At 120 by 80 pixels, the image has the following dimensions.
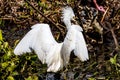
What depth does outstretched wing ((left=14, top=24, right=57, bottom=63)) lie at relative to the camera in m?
5.02

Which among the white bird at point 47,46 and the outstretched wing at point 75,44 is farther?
the white bird at point 47,46

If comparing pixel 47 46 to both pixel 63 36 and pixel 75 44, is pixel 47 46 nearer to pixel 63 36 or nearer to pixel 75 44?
pixel 75 44

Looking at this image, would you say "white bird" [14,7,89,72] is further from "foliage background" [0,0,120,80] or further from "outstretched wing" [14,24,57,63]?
"foliage background" [0,0,120,80]

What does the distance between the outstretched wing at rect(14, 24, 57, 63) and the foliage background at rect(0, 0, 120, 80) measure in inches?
6.1

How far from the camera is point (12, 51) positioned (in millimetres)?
4949

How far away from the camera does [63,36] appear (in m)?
6.55

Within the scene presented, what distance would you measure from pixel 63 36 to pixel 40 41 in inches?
58.9

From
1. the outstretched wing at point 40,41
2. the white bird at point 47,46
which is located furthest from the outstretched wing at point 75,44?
the outstretched wing at point 40,41

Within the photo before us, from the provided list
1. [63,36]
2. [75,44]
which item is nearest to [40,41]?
[75,44]

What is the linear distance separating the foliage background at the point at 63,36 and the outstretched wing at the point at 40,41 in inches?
6.1

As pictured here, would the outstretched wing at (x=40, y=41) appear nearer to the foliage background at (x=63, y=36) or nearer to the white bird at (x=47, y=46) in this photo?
the white bird at (x=47, y=46)

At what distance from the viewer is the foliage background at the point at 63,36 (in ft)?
15.8

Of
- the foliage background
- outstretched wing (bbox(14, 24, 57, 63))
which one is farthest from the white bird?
the foliage background

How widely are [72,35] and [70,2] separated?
9.53ft
